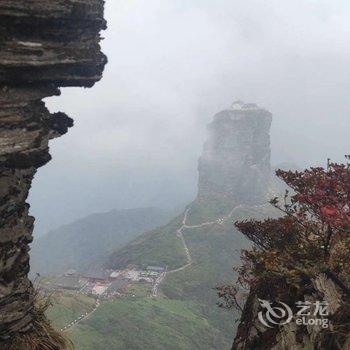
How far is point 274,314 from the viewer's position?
711 inches

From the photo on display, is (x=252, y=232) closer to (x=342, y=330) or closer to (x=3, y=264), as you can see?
(x=342, y=330)

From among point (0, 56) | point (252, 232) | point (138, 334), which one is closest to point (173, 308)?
point (138, 334)

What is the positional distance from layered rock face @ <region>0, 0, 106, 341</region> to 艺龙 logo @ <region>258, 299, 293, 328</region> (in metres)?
9.82

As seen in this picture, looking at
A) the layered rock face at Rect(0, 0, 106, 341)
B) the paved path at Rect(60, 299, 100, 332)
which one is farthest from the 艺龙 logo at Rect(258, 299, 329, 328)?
the paved path at Rect(60, 299, 100, 332)

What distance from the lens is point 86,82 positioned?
1623 cm

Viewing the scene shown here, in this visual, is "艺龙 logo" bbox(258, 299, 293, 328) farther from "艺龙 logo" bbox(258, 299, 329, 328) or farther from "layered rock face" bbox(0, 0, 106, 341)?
"layered rock face" bbox(0, 0, 106, 341)

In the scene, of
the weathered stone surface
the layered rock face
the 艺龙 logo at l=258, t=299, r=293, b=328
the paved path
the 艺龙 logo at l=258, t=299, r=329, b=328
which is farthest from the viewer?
the paved path

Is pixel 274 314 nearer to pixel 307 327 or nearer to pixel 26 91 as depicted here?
pixel 307 327

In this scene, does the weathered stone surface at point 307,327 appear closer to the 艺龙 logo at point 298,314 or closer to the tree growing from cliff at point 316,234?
the 艺龙 logo at point 298,314

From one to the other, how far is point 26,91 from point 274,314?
13575mm

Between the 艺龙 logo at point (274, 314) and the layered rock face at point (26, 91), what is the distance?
9817 millimetres

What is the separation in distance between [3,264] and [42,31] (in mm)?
7971

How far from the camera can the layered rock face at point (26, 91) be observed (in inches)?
521

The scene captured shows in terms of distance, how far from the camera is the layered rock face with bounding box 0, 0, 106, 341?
13.2 meters
